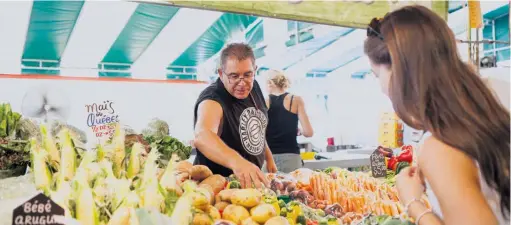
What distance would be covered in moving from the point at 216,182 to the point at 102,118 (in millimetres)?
532

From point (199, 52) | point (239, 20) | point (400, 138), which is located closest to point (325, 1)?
point (239, 20)

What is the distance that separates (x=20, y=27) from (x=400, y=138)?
187 centimetres

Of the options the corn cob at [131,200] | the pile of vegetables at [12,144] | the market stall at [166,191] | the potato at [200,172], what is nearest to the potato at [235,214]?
the market stall at [166,191]

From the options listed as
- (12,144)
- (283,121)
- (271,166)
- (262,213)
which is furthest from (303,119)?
(12,144)

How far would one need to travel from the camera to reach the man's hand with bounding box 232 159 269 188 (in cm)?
196

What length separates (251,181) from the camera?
1.97m

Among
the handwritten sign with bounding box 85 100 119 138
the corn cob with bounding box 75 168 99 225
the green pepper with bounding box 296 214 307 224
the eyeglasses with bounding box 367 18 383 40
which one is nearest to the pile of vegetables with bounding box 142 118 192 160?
the handwritten sign with bounding box 85 100 119 138

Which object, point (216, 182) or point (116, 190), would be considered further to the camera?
point (216, 182)

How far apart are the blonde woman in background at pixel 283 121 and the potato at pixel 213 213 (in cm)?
54

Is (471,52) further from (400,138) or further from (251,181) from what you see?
(251,181)

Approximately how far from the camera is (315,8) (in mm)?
2154

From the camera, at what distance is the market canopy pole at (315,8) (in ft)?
6.44

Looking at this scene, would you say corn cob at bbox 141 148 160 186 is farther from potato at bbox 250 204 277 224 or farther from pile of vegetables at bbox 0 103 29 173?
pile of vegetables at bbox 0 103 29 173

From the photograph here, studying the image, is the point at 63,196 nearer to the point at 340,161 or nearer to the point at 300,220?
the point at 300,220
